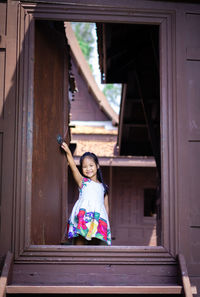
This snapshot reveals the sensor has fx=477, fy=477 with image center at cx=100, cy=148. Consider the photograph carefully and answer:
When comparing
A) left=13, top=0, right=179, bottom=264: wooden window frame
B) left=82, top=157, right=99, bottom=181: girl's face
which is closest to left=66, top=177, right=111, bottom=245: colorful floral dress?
left=82, top=157, right=99, bottom=181: girl's face

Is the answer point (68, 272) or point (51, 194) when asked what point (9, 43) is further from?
point (68, 272)

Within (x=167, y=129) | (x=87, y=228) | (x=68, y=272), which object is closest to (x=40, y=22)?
(x=167, y=129)

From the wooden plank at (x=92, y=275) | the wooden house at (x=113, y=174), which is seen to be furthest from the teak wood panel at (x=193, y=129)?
the wooden house at (x=113, y=174)

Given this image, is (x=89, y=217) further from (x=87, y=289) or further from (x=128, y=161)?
(x=128, y=161)

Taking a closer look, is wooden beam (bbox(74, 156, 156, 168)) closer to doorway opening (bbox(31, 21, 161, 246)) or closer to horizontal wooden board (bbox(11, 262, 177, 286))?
doorway opening (bbox(31, 21, 161, 246))

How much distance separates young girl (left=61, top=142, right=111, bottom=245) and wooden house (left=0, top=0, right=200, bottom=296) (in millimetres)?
279

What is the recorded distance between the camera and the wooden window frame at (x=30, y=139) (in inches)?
164

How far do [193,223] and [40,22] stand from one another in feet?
8.20

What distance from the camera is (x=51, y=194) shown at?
16.7 feet

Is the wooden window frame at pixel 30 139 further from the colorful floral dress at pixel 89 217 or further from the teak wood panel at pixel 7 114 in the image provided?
the colorful floral dress at pixel 89 217

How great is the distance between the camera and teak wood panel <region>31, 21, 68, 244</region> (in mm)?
4559

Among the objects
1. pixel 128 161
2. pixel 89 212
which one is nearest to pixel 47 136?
pixel 89 212

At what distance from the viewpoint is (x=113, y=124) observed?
13203mm

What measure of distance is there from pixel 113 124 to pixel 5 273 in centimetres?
958
